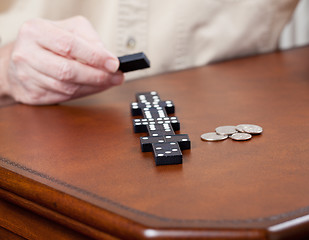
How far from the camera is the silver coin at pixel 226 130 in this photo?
0.75m

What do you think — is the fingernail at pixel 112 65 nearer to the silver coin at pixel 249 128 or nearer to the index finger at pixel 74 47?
the index finger at pixel 74 47

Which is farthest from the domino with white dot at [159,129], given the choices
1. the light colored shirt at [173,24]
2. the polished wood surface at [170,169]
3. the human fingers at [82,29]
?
the light colored shirt at [173,24]

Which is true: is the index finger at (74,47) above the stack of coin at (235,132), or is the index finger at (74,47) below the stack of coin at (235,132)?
above

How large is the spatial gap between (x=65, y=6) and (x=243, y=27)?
493mm

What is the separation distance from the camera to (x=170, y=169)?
2.10ft

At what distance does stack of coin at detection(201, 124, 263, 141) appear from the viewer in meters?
0.73

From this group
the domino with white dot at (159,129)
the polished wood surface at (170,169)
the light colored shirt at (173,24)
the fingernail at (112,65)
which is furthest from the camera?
the light colored shirt at (173,24)

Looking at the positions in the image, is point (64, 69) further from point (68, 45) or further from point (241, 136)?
point (241, 136)

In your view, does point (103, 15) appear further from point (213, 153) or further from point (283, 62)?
point (213, 153)

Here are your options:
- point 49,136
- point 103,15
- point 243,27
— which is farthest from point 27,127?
point 243,27

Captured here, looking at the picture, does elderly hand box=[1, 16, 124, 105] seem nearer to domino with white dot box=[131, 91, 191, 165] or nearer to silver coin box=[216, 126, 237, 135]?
domino with white dot box=[131, 91, 191, 165]

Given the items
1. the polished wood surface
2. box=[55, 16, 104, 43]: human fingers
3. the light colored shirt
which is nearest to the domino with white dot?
the polished wood surface

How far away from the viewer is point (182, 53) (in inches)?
55.8

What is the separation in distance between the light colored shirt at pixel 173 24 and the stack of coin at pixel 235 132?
2.06 feet
